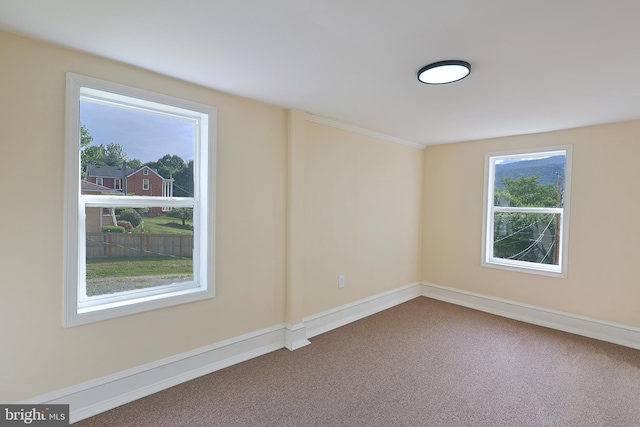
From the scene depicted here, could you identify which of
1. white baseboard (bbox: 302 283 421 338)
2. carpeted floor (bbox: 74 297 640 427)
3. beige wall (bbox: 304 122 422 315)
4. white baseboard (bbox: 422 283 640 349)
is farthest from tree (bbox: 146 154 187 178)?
white baseboard (bbox: 422 283 640 349)

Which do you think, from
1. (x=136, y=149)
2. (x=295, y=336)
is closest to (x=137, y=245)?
(x=136, y=149)

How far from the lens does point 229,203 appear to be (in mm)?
2572

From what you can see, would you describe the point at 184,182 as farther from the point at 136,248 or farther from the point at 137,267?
the point at 137,267

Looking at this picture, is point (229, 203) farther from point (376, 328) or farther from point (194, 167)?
point (376, 328)

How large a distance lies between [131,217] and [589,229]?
4368 mm

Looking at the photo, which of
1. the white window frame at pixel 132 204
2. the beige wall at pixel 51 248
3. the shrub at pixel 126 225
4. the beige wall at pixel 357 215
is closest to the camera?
the beige wall at pixel 51 248

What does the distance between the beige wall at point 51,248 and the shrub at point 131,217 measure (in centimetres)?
40

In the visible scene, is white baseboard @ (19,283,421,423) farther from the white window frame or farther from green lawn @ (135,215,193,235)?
green lawn @ (135,215,193,235)

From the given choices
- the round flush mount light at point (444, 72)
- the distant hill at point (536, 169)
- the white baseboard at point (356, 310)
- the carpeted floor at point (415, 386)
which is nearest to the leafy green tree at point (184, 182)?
the carpeted floor at point (415, 386)

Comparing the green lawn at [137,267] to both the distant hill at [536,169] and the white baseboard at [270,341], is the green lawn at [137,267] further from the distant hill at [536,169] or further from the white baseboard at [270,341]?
the distant hill at [536,169]

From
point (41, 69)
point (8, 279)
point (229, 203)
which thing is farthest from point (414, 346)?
point (41, 69)

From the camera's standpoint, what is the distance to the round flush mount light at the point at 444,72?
6.15 ft

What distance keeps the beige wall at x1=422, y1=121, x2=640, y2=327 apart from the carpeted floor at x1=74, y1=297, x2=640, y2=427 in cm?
44

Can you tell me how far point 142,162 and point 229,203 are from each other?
695 millimetres
